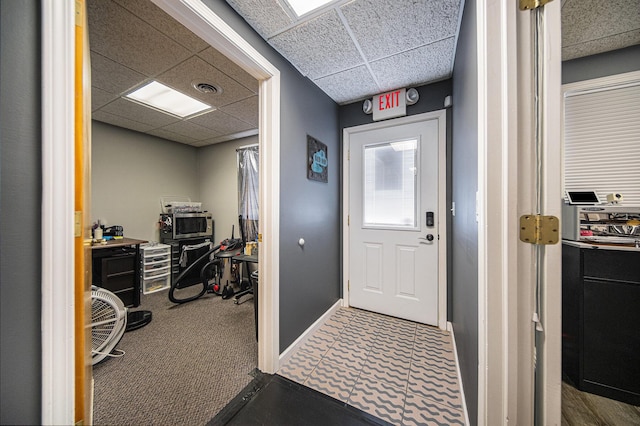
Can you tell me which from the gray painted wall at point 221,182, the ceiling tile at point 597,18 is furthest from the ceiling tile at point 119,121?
the ceiling tile at point 597,18

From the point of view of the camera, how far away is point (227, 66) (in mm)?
1978

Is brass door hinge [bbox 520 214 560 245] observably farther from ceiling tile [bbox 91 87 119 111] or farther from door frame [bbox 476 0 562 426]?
ceiling tile [bbox 91 87 119 111]

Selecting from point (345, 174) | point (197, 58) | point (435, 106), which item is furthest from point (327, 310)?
point (197, 58)

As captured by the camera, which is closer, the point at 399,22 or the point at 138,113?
the point at 399,22

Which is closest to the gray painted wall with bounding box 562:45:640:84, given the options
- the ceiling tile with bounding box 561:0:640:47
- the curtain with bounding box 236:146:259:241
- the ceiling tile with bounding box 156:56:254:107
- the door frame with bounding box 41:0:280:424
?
the ceiling tile with bounding box 561:0:640:47

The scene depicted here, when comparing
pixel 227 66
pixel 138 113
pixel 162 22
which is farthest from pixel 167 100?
pixel 162 22

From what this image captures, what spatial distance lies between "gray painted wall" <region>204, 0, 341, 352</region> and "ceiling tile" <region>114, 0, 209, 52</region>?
45cm

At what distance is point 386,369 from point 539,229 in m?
1.51

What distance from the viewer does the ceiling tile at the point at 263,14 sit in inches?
53.7

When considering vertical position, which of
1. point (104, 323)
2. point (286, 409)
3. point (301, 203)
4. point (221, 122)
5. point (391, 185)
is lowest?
point (286, 409)

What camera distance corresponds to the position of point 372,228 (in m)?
2.61

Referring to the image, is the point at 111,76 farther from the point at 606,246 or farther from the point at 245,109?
the point at 606,246

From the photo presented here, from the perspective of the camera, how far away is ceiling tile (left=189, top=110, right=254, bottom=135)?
3.00m

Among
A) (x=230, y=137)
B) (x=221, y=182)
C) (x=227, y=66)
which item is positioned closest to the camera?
(x=227, y=66)
